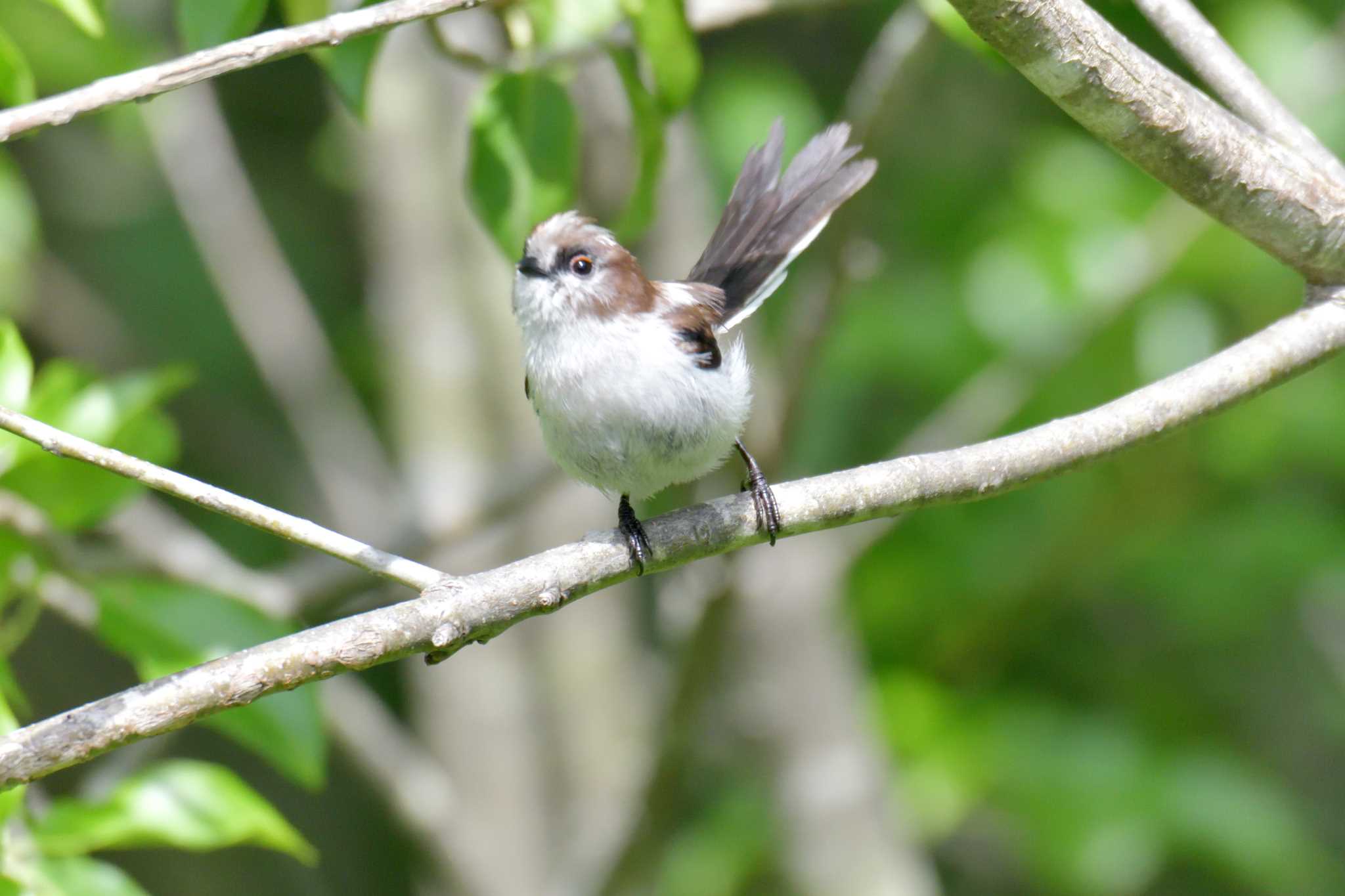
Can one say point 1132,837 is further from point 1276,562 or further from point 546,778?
point 546,778

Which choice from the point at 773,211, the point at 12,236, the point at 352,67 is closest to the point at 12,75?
the point at 352,67

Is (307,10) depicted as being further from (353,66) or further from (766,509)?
(766,509)

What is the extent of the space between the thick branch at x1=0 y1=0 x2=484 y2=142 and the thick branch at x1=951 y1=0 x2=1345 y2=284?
74 cm

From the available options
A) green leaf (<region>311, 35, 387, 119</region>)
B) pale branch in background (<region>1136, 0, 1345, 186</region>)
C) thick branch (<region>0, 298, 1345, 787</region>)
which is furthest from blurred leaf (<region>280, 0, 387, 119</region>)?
pale branch in background (<region>1136, 0, 1345, 186</region>)

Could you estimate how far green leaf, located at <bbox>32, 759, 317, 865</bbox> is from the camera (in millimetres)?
2059

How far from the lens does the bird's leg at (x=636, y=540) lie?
1.95 m

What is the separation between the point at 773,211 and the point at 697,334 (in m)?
Result: 0.39

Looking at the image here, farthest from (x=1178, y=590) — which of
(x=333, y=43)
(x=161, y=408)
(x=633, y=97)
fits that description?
(x=161, y=408)

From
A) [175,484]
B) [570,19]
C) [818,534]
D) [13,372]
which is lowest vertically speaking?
[818,534]

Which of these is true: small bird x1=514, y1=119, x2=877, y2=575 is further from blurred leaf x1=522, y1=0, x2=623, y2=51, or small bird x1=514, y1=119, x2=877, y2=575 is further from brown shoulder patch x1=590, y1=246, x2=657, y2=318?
blurred leaf x1=522, y1=0, x2=623, y2=51

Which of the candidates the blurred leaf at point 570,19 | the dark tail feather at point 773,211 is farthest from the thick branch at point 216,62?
the dark tail feather at point 773,211

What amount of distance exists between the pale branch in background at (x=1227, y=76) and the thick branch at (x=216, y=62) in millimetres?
1208

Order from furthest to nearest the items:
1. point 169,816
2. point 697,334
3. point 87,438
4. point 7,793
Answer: point 697,334 → point 87,438 → point 169,816 → point 7,793

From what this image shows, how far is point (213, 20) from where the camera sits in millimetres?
1940
